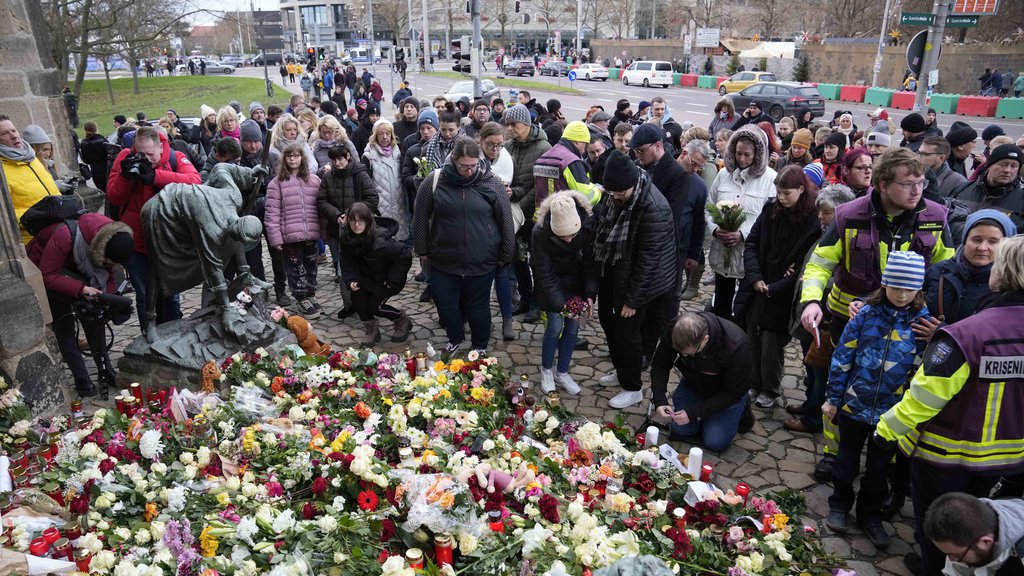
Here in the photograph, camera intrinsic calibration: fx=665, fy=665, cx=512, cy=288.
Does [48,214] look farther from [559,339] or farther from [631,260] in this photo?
[631,260]

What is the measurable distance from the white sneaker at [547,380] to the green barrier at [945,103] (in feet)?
83.5

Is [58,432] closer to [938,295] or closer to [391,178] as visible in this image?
[391,178]

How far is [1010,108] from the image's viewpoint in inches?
888

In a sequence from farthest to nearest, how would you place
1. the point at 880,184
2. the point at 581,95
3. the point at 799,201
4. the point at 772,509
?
the point at 581,95 → the point at 799,201 → the point at 880,184 → the point at 772,509

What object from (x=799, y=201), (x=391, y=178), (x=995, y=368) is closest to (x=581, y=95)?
(x=391, y=178)

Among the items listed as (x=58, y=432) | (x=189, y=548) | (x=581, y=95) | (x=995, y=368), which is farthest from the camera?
(x=581, y=95)

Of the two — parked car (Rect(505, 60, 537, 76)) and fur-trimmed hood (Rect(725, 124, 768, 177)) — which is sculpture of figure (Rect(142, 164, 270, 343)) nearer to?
fur-trimmed hood (Rect(725, 124, 768, 177))

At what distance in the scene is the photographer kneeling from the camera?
16.3ft

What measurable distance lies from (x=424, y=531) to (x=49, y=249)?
3.80 m

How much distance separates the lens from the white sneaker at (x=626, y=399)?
203 inches

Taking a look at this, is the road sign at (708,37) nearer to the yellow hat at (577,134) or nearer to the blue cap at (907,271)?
the yellow hat at (577,134)

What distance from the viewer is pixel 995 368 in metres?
2.86

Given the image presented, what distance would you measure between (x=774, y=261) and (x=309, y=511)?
3.59 meters

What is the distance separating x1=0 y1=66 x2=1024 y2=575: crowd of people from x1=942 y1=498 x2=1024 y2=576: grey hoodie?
46 mm
